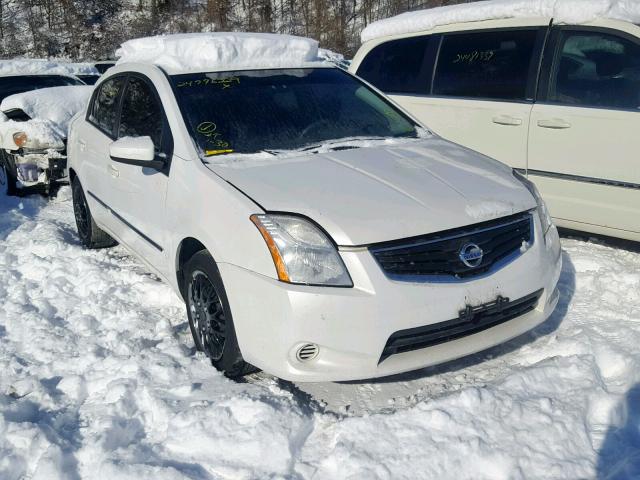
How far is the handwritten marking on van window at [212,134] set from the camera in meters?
3.49

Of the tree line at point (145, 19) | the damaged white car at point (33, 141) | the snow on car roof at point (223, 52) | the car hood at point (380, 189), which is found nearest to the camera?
the car hood at point (380, 189)

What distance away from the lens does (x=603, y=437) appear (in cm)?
270

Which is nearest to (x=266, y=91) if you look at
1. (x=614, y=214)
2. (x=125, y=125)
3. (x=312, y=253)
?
(x=125, y=125)

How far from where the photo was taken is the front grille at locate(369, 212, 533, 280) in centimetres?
271

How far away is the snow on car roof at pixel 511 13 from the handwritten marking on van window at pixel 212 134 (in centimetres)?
281

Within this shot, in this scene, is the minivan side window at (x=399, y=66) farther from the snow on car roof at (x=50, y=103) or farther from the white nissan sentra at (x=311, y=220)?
the snow on car roof at (x=50, y=103)

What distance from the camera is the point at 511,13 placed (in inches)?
201

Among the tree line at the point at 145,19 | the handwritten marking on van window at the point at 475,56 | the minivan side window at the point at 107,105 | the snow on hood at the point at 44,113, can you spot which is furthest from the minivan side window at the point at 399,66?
the tree line at the point at 145,19

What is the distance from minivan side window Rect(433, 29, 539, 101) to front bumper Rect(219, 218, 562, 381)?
261 centimetres

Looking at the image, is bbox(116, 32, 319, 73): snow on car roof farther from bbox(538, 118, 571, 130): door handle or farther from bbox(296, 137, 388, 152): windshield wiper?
bbox(538, 118, 571, 130): door handle

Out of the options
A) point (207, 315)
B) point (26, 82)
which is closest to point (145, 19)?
point (26, 82)

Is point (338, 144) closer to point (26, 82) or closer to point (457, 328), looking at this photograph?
point (457, 328)

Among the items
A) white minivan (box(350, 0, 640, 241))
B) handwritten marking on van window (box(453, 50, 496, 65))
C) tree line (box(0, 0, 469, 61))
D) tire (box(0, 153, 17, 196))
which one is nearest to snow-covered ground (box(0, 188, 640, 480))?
white minivan (box(350, 0, 640, 241))

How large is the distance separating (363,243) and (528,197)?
105 cm
